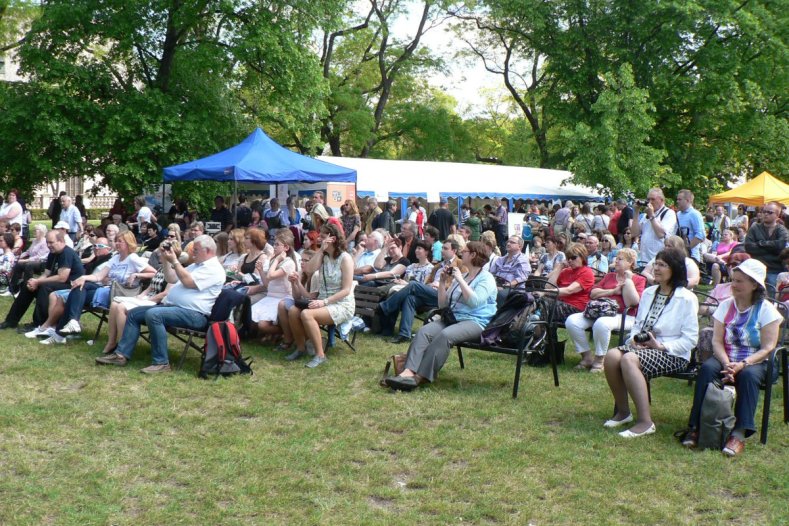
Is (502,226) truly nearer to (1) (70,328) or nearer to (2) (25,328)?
(2) (25,328)

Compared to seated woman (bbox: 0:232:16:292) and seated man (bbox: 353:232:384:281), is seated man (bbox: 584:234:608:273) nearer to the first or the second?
seated man (bbox: 353:232:384:281)

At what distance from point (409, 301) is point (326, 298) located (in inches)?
56.1

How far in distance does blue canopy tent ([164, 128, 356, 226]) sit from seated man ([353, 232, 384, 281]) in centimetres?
519

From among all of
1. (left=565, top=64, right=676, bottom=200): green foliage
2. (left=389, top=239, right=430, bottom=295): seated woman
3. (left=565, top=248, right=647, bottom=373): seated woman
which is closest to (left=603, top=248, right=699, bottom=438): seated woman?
(left=565, top=248, right=647, bottom=373): seated woman

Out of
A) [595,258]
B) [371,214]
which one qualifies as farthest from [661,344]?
[371,214]

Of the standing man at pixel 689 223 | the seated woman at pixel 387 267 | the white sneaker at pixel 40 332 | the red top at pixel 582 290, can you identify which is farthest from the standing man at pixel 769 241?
the white sneaker at pixel 40 332

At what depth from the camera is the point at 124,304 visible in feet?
24.5

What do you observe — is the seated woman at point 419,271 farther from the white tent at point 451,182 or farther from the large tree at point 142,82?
the white tent at point 451,182

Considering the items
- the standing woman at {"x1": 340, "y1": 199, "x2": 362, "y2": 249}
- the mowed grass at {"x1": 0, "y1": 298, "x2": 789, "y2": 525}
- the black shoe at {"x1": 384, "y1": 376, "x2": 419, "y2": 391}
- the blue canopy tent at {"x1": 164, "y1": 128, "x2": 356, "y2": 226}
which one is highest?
the blue canopy tent at {"x1": 164, "y1": 128, "x2": 356, "y2": 226}

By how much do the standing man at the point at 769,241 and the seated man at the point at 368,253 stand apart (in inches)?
165

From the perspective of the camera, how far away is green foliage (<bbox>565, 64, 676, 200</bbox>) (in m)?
24.6

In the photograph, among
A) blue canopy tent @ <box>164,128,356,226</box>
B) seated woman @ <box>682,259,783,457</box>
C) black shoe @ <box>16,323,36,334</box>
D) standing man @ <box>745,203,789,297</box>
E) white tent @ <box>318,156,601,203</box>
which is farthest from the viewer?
white tent @ <box>318,156,601,203</box>

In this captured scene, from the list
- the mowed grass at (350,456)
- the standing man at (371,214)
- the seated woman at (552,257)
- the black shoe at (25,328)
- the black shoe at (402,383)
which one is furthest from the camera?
the standing man at (371,214)

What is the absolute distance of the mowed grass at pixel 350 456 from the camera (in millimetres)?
4004
